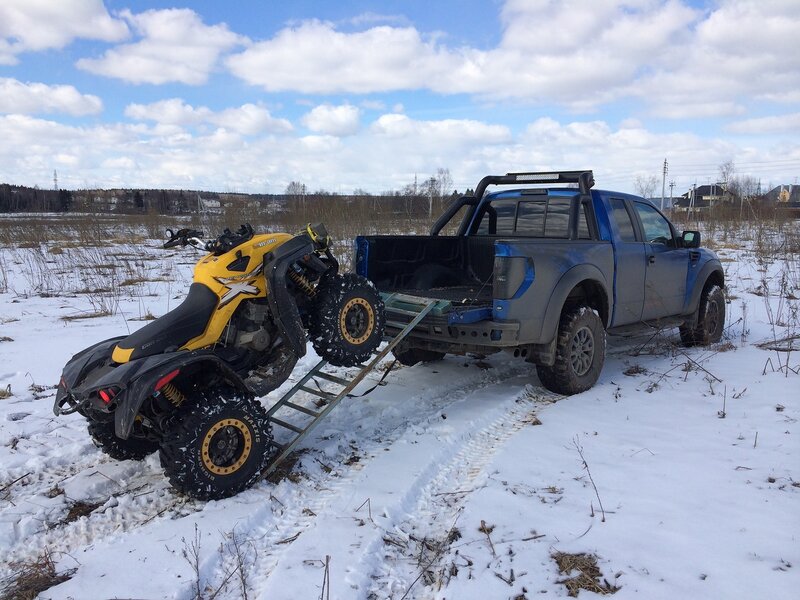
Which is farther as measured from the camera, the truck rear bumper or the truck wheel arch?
the truck wheel arch

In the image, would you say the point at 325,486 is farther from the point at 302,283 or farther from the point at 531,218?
the point at 531,218

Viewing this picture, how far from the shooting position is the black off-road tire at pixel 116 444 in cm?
363

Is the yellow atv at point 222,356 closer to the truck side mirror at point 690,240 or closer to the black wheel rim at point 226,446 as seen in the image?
the black wheel rim at point 226,446

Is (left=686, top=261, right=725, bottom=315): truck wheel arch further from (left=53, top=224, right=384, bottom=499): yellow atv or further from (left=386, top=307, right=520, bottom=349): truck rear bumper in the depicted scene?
(left=53, top=224, right=384, bottom=499): yellow atv

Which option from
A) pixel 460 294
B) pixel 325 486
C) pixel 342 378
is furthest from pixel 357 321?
pixel 460 294

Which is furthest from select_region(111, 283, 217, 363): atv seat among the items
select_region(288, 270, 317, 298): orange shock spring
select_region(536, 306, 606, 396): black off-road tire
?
select_region(536, 306, 606, 396): black off-road tire

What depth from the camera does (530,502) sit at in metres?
3.23

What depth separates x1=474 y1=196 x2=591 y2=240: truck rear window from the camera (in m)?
5.70

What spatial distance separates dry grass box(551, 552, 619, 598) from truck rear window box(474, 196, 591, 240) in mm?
3501

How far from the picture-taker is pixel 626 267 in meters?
5.69

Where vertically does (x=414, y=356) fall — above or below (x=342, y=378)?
below

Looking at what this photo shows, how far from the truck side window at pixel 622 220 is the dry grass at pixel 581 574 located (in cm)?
378

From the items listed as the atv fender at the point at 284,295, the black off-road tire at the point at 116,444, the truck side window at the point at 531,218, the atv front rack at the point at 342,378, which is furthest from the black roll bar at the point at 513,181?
the black off-road tire at the point at 116,444

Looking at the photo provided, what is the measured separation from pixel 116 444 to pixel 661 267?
5387mm
